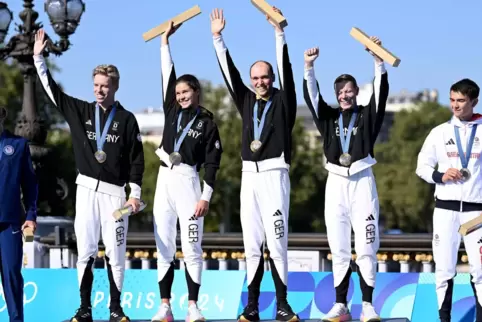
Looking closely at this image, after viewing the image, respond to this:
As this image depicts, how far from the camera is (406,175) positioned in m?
67.3

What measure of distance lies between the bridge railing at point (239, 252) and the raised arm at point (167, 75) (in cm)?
322

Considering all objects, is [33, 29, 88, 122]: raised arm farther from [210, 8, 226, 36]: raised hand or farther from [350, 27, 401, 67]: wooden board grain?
[350, 27, 401, 67]: wooden board grain

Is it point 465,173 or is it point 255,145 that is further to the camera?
point 255,145

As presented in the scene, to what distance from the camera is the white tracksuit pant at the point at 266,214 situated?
31.7 ft

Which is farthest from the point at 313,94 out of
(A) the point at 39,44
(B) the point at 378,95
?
(A) the point at 39,44

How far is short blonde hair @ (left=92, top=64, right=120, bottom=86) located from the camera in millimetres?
9891

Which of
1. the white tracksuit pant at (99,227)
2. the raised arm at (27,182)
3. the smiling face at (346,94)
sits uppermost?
the smiling face at (346,94)

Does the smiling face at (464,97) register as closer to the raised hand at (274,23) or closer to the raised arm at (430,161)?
the raised arm at (430,161)

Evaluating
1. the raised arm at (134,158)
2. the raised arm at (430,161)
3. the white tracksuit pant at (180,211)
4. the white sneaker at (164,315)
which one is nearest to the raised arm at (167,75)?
the raised arm at (134,158)

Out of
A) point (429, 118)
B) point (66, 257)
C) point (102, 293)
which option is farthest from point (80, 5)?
point (429, 118)

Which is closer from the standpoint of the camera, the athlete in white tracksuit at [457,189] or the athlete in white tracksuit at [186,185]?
the athlete in white tracksuit at [457,189]

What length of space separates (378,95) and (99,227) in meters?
2.98

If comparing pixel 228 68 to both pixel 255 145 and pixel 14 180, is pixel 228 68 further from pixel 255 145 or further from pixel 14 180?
pixel 14 180

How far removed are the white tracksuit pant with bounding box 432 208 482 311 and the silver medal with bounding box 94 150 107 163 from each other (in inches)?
127
